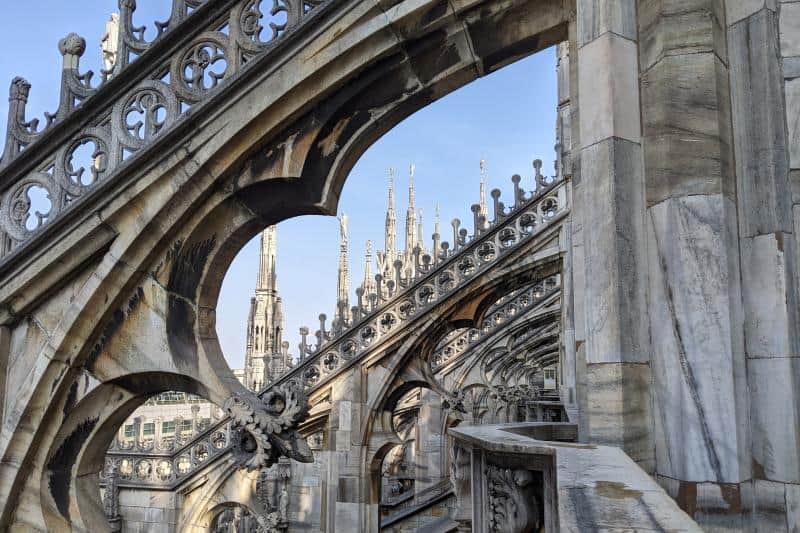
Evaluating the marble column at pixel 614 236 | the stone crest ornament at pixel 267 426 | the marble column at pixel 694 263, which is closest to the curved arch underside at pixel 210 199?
the stone crest ornament at pixel 267 426

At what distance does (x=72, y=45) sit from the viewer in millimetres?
3920

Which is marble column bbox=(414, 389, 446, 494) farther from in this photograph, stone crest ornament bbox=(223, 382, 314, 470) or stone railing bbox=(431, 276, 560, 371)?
stone crest ornament bbox=(223, 382, 314, 470)

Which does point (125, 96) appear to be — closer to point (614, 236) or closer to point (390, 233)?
point (614, 236)

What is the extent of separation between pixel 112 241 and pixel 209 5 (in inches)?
53.9

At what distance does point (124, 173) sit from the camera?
359 centimetres

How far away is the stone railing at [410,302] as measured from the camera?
31.6 feet

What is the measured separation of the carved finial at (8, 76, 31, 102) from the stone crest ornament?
2.28 m

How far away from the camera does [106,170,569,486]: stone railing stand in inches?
380

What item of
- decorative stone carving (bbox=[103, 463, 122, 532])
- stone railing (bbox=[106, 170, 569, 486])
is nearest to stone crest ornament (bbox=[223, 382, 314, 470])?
stone railing (bbox=[106, 170, 569, 486])

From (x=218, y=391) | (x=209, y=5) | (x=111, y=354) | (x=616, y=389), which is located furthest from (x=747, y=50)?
(x=111, y=354)

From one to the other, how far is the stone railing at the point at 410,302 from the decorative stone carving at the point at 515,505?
24.4 feet

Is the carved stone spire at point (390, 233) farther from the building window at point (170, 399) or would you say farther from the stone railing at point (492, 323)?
the stone railing at point (492, 323)

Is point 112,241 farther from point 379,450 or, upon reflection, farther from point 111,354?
point 379,450

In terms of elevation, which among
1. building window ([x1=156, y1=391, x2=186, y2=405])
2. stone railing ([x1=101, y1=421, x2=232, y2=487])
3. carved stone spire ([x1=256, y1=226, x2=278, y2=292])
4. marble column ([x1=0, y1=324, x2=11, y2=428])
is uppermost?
carved stone spire ([x1=256, y1=226, x2=278, y2=292])
